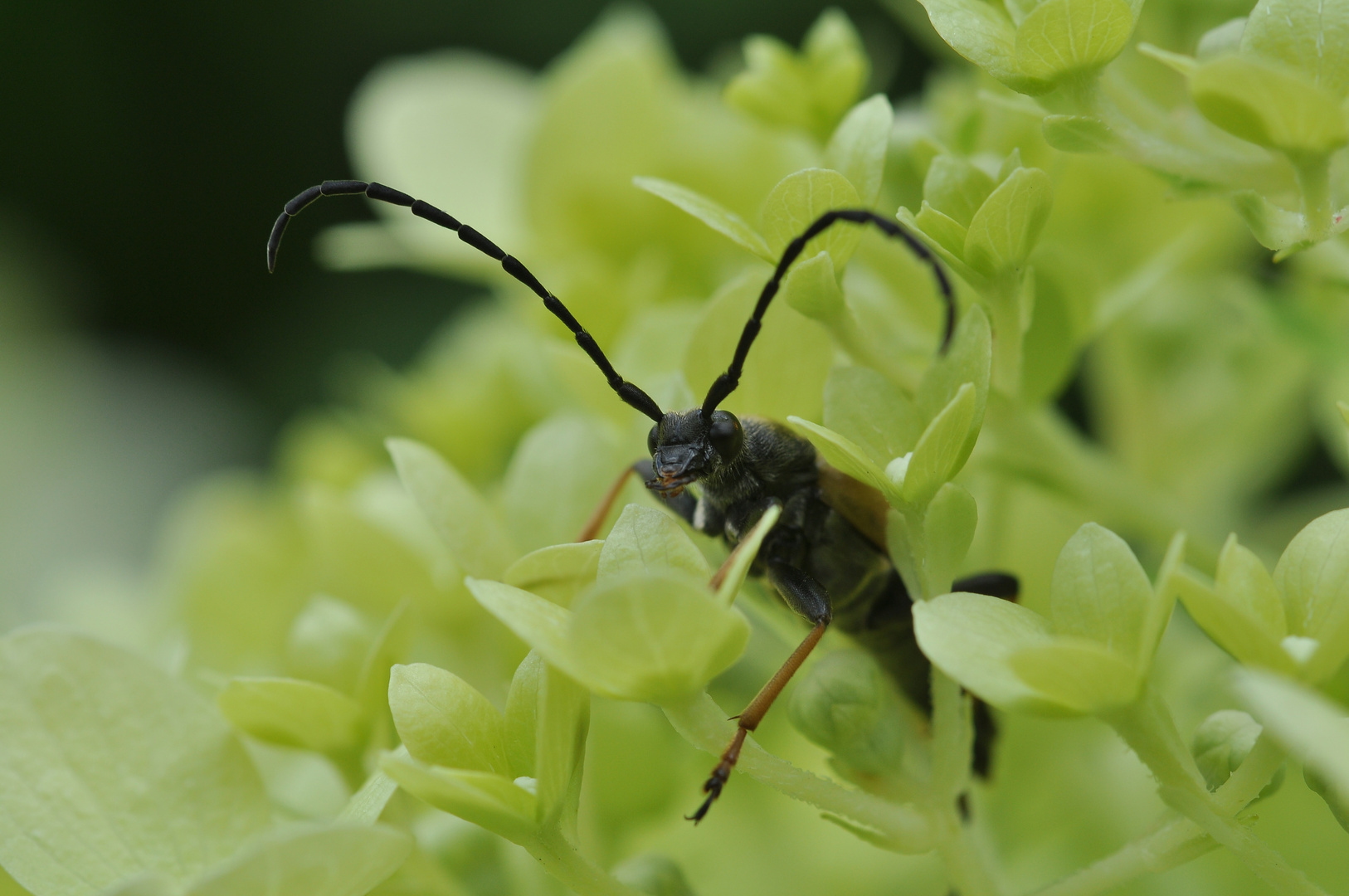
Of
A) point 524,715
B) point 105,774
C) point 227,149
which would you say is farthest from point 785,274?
point 227,149

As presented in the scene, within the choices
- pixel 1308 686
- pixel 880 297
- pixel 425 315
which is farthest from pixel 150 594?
pixel 425 315

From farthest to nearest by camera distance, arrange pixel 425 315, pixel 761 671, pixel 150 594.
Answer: pixel 425 315 → pixel 150 594 → pixel 761 671

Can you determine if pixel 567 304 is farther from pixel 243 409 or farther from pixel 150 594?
pixel 243 409

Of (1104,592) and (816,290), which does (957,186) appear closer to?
(816,290)

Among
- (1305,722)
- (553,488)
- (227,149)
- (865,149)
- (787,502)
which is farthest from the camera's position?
(227,149)

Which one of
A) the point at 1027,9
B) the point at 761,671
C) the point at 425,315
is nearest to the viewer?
the point at 1027,9

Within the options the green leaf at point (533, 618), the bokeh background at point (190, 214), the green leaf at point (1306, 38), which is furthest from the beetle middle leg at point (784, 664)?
the bokeh background at point (190, 214)
